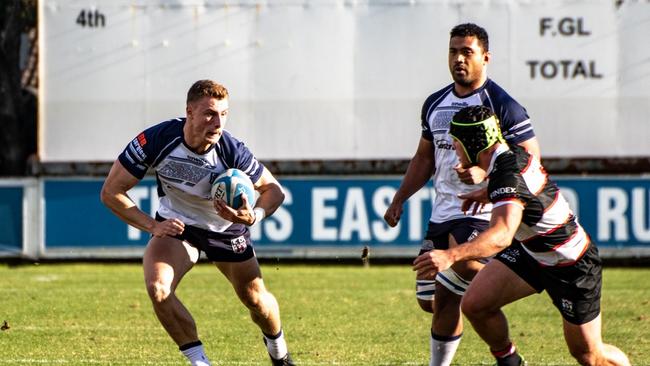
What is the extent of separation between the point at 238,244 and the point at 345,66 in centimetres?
974

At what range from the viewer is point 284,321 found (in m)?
12.6

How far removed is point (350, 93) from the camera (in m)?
18.6

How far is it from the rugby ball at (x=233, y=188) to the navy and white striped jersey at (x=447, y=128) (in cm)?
138

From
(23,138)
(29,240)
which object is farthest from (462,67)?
(23,138)

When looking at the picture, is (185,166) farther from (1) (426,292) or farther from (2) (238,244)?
(1) (426,292)

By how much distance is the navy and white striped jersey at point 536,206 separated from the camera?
7.15 meters

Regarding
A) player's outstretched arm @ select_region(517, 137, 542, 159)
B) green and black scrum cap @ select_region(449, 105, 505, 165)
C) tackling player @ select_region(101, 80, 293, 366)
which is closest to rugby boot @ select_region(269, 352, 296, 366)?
tackling player @ select_region(101, 80, 293, 366)

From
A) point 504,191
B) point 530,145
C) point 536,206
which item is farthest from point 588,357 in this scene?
point 530,145

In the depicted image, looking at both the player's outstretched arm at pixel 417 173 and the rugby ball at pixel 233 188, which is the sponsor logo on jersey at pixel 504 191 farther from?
the player's outstretched arm at pixel 417 173

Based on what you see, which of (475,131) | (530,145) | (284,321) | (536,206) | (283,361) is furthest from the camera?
(284,321)

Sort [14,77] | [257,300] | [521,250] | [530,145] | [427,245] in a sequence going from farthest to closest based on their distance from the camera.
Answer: [14,77] < [427,245] < [257,300] < [530,145] < [521,250]

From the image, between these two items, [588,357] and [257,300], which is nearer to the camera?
[588,357]

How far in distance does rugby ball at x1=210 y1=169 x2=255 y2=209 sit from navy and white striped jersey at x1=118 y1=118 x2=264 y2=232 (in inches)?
8.2

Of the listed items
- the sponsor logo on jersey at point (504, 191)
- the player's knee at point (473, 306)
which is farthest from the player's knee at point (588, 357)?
the sponsor logo on jersey at point (504, 191)
